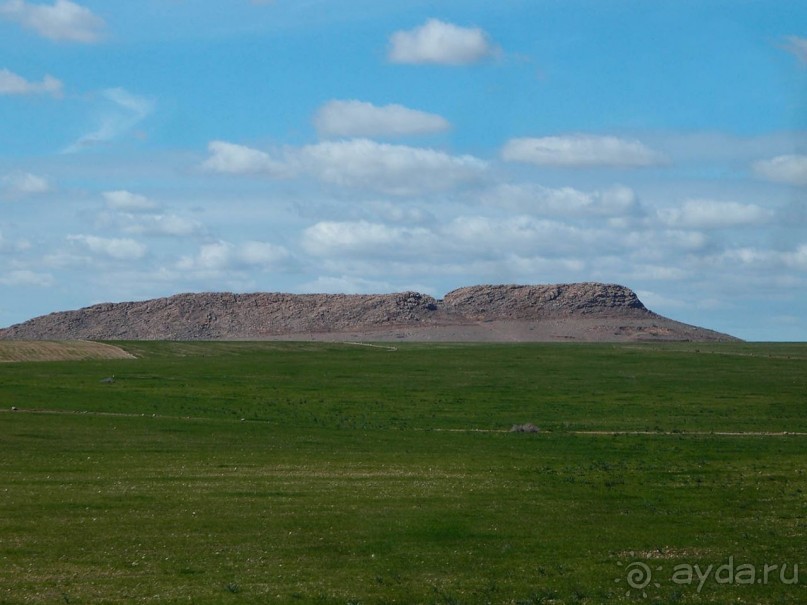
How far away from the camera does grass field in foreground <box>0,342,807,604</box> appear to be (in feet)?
58.5

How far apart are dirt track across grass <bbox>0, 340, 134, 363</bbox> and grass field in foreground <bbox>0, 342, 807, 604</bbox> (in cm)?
4082

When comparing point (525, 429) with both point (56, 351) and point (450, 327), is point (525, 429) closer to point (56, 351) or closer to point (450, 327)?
point (56, 351)

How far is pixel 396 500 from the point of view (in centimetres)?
2592

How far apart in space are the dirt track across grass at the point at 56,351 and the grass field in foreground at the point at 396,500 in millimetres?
40823

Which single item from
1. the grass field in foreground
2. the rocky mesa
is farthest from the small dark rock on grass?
the rocky mesa

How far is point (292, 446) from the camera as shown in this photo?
125 feet

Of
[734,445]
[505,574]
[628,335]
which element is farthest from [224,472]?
[628,335]

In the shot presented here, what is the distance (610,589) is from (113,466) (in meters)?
18.6

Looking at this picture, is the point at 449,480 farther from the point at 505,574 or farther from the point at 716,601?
the point at 716,601

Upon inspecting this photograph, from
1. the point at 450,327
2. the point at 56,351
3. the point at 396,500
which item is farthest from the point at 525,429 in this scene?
the point at 450,327

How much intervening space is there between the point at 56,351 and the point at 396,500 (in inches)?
3499

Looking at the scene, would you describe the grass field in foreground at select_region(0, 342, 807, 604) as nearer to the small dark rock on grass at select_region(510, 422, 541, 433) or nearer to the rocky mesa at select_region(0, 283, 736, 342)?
the small dark rock on grass at select_region(510, 422, 541, 433)

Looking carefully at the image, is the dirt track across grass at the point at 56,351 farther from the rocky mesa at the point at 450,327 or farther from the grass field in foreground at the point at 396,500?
the rocky mesa at the point at 450,327

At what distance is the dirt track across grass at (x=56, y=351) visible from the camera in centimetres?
9856
